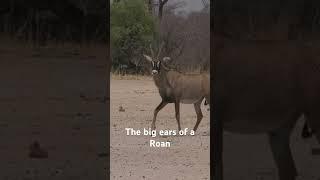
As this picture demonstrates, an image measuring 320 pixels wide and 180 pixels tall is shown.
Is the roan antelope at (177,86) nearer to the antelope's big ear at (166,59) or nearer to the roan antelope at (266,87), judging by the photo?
the antelope's big ear at (166,59)

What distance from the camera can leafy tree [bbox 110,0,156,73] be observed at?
2828 millimetres

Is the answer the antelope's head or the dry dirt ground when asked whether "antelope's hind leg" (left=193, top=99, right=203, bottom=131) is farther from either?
the antelope's head

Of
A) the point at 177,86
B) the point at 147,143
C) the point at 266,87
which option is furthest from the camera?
the point at 177,86

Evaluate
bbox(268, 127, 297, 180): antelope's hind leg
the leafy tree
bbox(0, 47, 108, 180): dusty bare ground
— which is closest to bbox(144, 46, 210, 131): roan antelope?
the leafy tree

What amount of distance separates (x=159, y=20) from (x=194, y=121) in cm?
72

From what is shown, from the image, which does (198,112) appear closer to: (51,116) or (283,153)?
(283,153)

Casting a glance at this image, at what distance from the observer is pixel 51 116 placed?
116 inches

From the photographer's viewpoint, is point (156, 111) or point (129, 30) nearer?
point (129, 30)

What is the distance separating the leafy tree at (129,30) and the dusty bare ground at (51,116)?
0.19 metres

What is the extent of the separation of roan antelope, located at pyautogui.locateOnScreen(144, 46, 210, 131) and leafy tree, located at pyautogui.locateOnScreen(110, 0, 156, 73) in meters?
0.11

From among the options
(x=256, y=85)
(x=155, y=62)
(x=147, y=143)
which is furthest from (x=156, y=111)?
(x=256, y=85)

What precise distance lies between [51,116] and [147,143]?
673mm

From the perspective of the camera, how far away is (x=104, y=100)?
2961 millimetres

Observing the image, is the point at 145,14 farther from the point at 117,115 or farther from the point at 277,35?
the point at 277,35
